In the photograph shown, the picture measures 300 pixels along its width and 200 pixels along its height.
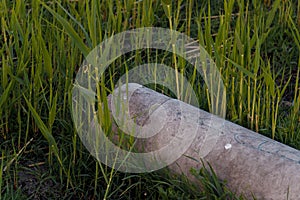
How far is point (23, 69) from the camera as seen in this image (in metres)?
2.04

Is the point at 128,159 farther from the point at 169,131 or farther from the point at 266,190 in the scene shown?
the point at 266,190

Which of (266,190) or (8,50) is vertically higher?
(8,50)

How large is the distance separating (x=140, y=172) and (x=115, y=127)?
18cm

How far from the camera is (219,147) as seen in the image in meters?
1.79

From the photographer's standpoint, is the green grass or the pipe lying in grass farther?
the green grass

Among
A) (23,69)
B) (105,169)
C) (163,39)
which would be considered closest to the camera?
(105,169)

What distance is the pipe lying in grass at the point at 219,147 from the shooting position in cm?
166

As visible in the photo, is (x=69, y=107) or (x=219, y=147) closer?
(x=219, y=147)

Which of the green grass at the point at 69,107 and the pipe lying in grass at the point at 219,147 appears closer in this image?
the pipe lying in grass at the point at 219,147

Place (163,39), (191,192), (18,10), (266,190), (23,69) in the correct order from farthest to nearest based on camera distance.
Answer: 1. (163,39)
2. (18,10)
3. (23,69)
4. (191,192)
5. (266,190)

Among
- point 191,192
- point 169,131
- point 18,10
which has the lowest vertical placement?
point 191,192

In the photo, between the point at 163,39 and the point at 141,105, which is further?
the point at 163,39

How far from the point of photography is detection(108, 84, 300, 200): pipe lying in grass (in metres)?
1.66

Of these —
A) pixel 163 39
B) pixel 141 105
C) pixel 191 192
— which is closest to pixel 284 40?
pixel 163 39
